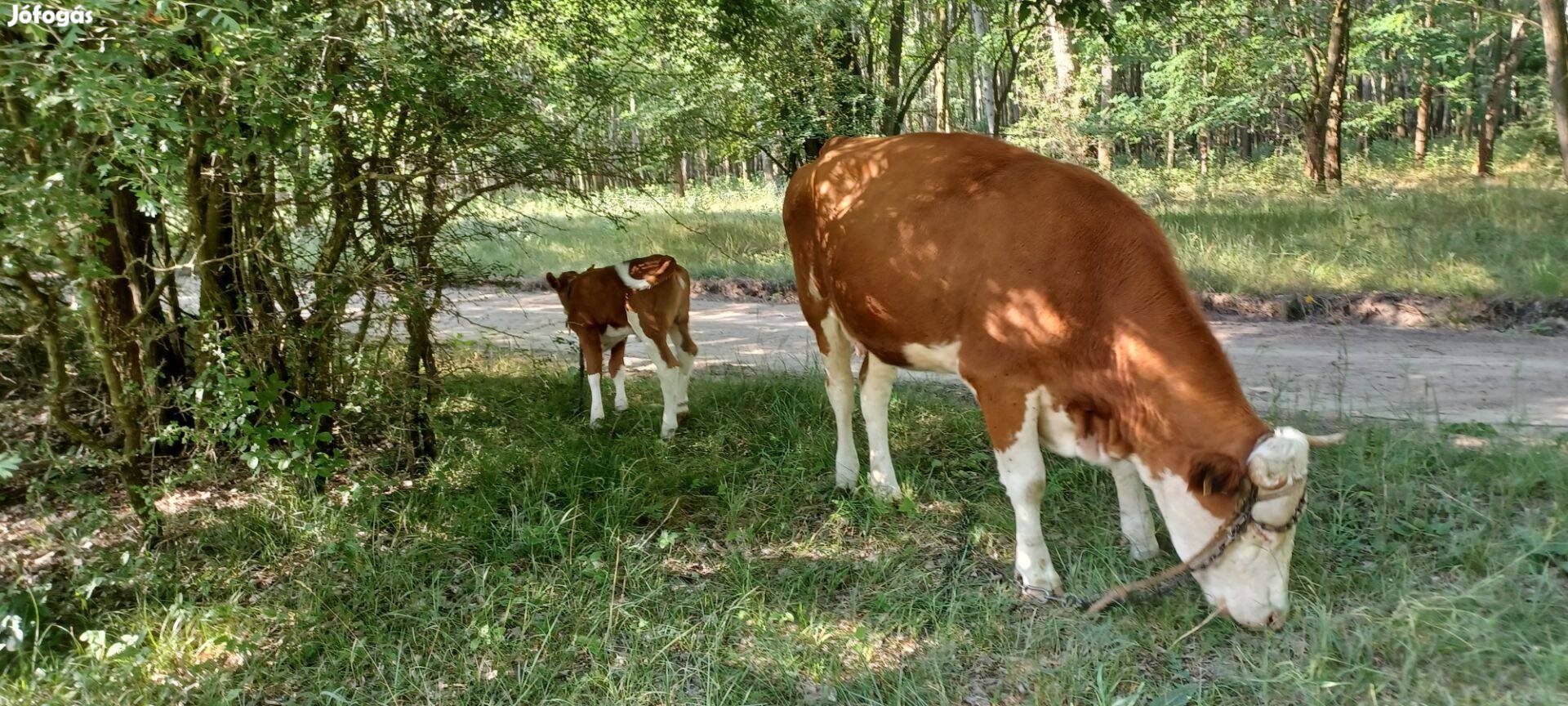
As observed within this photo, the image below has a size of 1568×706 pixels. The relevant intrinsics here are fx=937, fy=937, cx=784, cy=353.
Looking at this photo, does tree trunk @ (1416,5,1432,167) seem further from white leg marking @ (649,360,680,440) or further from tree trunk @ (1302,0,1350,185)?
white leg marking @ (649,360,680,440)

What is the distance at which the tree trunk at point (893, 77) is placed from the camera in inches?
496

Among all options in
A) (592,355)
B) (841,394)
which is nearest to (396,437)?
(592,355)

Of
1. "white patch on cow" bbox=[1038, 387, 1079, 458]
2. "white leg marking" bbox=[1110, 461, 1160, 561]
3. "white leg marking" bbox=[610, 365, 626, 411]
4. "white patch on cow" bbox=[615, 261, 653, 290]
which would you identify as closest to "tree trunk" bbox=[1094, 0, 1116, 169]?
"white patch on cow" bbox=[615, 261, 653, 290]

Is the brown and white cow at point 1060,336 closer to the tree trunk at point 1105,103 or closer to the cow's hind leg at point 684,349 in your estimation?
the cow's hind leg at point 684,349

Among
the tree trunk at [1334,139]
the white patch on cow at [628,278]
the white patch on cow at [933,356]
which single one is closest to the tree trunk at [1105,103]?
the tree trunk at [1334,139]

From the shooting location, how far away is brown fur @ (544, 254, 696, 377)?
661 centimetres

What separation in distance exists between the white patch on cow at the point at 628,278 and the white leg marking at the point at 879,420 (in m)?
1.93

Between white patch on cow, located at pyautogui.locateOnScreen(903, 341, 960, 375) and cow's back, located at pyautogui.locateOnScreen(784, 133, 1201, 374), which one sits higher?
cow's back, located at pyautogui.locateOnScreen(784, 133, 1201, 374)

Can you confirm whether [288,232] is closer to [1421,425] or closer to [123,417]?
[123,417]

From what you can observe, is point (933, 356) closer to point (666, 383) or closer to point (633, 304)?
point (666, 383)

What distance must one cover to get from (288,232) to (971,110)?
39.9 meters

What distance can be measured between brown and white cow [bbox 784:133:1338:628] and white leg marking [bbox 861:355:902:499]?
0.87 ft

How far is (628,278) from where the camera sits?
6660 mm

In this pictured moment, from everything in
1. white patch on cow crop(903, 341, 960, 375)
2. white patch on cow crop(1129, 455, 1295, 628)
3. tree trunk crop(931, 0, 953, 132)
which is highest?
tree trunk crop(931, 0, 953, 132)
